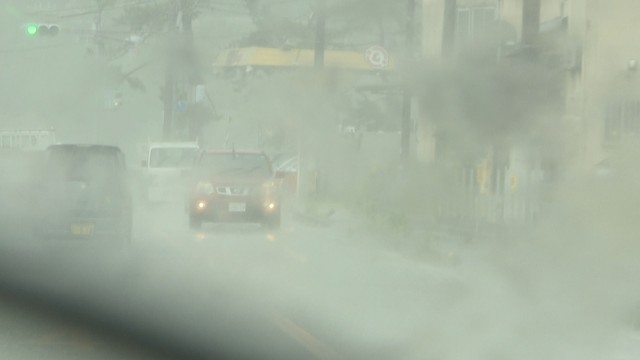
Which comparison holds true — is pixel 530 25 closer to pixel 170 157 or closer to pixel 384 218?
pixel 384 218

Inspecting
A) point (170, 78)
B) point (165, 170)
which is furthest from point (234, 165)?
point (170, 78)

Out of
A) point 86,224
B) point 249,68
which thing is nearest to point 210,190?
point 86,224

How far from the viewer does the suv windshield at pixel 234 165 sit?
2548cm

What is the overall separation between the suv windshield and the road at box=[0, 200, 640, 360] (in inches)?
141

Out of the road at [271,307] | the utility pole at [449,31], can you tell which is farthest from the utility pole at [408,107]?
the road at [271,307]

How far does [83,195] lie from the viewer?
20.2 m

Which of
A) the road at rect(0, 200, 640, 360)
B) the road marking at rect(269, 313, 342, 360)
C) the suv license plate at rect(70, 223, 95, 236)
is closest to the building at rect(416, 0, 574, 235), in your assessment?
the road at rect(0, 200, 640, 360)

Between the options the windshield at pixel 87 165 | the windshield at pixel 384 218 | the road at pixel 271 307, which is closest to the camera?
the road at pixel 271 307

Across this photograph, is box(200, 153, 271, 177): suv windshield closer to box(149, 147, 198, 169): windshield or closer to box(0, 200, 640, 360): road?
box(0, 200, 640, 360): road

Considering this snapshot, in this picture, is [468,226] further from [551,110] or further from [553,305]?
[553,305]

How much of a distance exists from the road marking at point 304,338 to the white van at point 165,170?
20.2m

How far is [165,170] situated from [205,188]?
8.96 metres

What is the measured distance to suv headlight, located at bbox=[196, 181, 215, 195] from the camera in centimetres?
2514

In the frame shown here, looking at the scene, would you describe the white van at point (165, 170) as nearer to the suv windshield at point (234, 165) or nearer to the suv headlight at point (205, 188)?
the suv windshield at point (234, 165)
